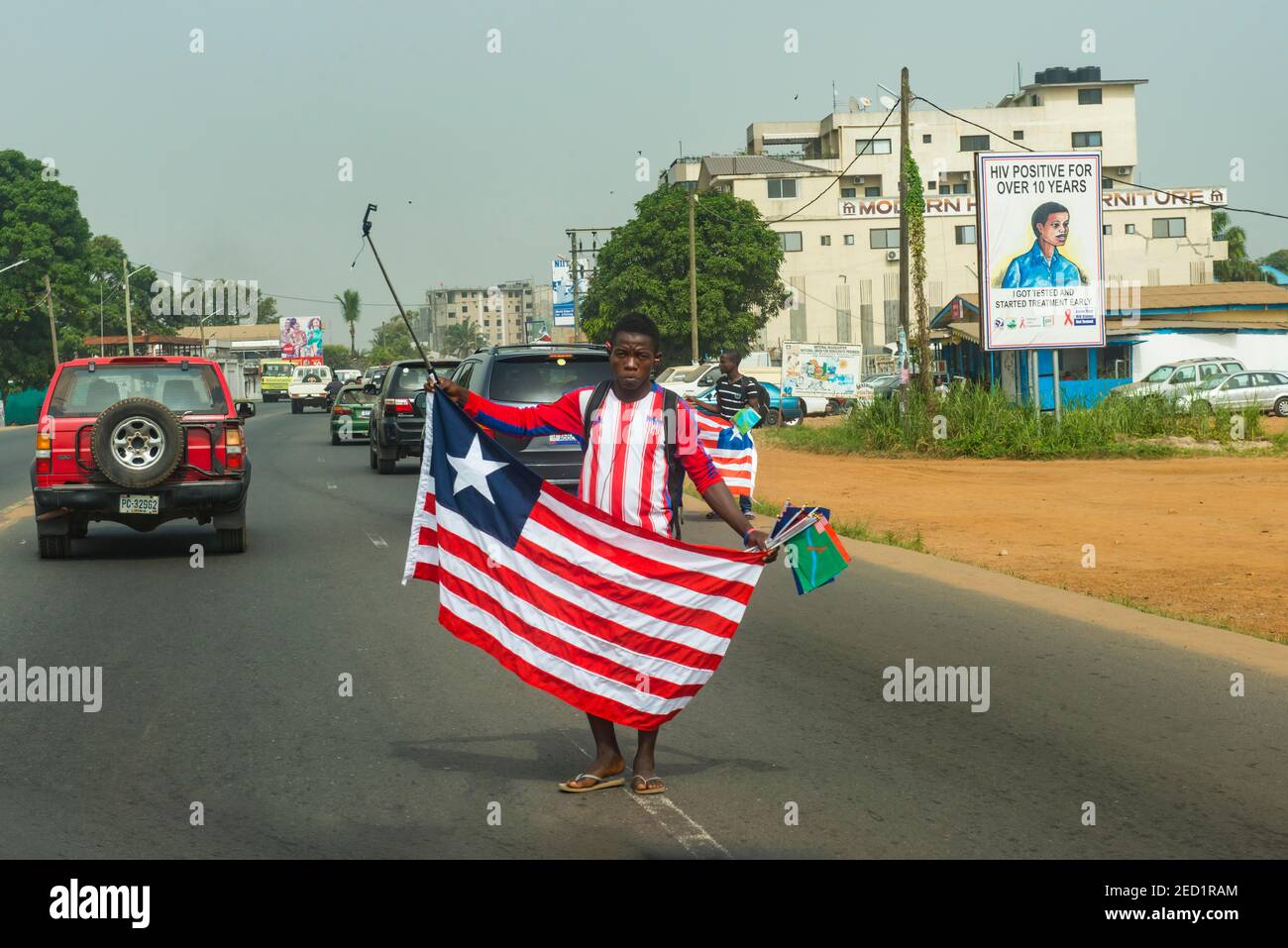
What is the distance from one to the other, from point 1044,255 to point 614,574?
82.1 ft

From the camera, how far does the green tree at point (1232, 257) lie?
85.2 metres

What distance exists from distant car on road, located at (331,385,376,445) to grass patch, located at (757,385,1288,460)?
1187cm

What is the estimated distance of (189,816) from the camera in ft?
18.8

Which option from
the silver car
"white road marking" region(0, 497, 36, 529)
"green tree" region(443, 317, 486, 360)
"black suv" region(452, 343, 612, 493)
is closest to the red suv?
"black suv" region(452, 343, 612, 493)

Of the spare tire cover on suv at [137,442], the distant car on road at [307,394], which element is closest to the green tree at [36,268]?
the distant car on road at [307,394]

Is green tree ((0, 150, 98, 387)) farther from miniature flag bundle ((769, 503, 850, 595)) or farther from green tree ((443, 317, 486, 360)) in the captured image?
green tree ((443, 317, 486, 360))

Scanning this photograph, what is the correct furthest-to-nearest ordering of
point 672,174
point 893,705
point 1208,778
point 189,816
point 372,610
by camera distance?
point 672,174
point 372,610
point 893,705
point 1208,778
point 189,816

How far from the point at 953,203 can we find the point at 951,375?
3352 centimetres

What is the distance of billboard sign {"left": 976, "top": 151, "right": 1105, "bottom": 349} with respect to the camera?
2911cm

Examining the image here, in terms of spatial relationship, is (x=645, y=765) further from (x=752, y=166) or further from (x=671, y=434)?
(x=752, y=166)

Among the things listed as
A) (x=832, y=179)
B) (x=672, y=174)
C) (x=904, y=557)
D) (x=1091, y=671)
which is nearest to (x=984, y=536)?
(x=904, y=557)

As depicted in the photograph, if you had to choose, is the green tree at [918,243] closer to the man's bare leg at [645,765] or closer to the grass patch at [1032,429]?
the grass patch at [1032,429]

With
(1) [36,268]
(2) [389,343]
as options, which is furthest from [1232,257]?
(2) [389,343]
